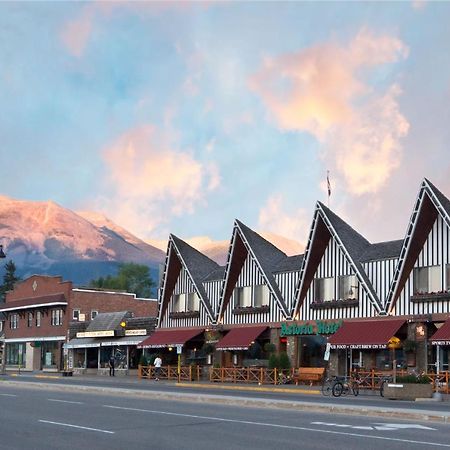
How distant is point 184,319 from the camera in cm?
6069

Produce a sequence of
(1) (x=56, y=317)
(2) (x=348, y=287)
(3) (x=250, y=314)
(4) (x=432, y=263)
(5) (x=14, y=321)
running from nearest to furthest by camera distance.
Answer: (4) (x=432, y=263) → (2) (x=348, y=287) → (3) (x=250, y=314) → (1) (x=56, y=317) → (5) (x=14, y=321)

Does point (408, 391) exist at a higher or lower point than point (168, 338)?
lower

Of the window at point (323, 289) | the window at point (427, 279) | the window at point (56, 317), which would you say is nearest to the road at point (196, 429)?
the window at point (427, 279)

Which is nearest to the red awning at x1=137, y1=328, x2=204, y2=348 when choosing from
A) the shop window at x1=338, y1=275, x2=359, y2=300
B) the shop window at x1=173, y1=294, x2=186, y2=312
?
the shop window at x1=173, y1=294, x2=186, y2=312

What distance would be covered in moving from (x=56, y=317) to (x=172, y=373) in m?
25.4

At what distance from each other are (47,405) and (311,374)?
77.5 feet

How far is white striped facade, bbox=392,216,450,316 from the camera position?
42.8 meters

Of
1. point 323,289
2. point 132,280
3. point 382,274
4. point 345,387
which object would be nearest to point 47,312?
point 323,289

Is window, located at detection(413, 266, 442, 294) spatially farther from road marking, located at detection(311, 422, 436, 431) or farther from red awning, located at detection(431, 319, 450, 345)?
road marking, located at detection(311, 422, 436, 431)

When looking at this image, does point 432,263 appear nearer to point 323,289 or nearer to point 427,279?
point 427,279

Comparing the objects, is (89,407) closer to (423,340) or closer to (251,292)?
(423,340)

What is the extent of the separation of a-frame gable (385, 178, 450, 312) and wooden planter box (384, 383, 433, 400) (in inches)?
424

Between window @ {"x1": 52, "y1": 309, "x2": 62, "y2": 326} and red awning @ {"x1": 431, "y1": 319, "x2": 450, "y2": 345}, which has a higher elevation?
window @ {"x1": 52, "y1": 309, "x2": 62, "y2": 326}

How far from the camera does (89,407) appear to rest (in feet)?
82.8
